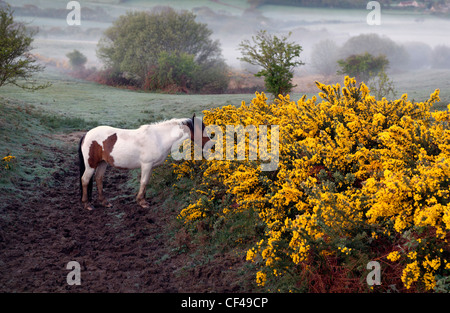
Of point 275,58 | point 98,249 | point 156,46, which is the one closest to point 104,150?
point 98,249

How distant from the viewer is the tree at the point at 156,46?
35.4 meters

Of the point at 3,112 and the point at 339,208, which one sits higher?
the point at 3,112

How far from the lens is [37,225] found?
8.55 m

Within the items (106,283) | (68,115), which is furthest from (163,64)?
(106,283)

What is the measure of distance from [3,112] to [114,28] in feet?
96.4

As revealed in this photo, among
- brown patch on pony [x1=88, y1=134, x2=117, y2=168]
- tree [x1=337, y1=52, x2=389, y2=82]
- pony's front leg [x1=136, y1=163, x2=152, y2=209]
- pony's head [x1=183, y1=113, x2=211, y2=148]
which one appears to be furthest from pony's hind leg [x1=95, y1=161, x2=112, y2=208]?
tree [x1=337, y1=52, x2=389, y2=82]

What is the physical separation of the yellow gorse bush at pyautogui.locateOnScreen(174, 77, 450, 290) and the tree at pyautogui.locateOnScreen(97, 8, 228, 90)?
26.5 meters

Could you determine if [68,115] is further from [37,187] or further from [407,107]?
[407,107]

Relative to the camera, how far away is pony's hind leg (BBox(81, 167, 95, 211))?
30.8 ft

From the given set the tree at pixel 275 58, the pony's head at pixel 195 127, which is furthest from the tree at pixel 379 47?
the pony's head at pixel 195 127

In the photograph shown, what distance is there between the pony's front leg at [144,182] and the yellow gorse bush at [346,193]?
1129 mm

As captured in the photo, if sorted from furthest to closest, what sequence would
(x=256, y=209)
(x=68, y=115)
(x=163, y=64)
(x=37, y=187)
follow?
(x=163, y=64) < (x=68, y=115) < (x=37, y=187) < (x=256, y=209)

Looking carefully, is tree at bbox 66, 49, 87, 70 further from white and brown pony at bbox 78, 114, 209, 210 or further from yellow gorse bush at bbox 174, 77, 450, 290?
yellow gorse bush at bbox 174, 77, 450, 290

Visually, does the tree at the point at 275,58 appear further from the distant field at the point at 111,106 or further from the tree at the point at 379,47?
the tree at the point at 379,47
